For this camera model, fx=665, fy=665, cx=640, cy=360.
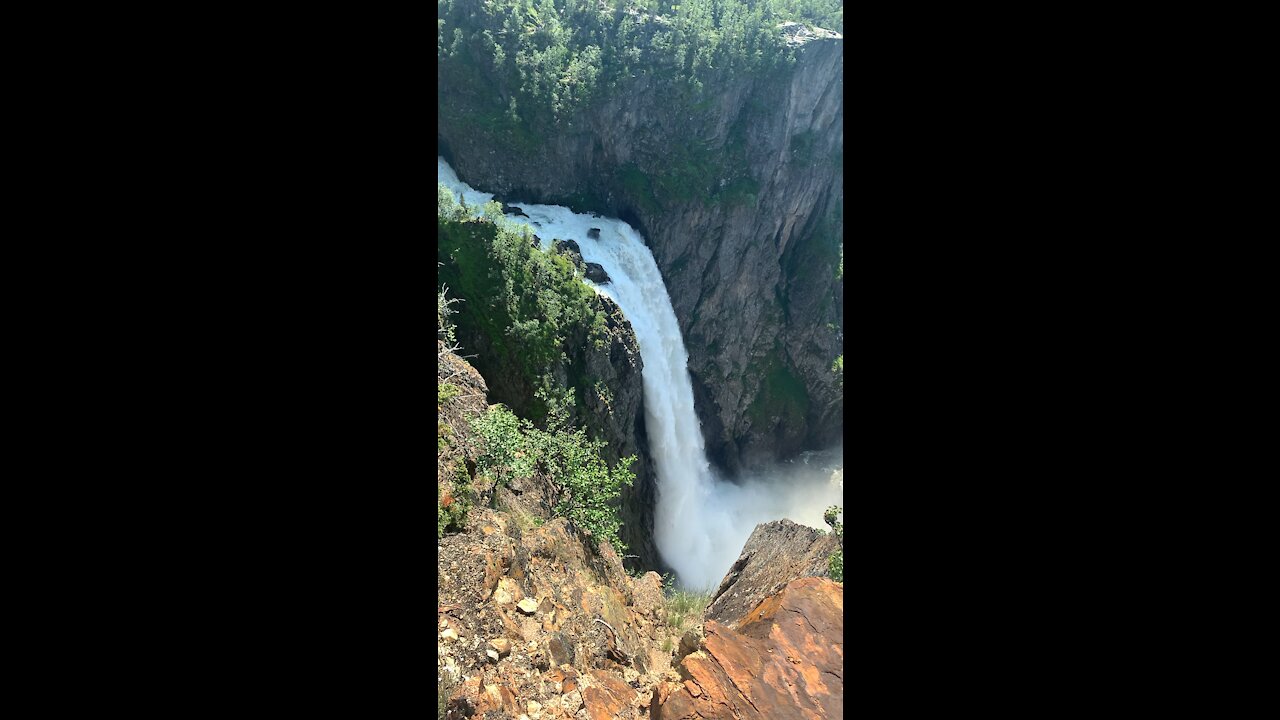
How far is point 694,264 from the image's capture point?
31.6 meters

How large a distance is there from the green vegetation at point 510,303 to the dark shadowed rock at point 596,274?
3712 mm

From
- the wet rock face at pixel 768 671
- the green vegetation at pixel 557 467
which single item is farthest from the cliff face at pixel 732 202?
the wet rock face at pixel 768 671

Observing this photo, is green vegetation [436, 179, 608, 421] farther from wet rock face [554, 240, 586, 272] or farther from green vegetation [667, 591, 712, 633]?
green vegetation [667, 591, 712, 633]

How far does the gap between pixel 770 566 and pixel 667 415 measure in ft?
49.0

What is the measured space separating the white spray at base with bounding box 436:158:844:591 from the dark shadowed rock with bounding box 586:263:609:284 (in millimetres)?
330

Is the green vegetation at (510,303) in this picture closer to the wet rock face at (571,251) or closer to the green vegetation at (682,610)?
the wet rock face at (571,251)

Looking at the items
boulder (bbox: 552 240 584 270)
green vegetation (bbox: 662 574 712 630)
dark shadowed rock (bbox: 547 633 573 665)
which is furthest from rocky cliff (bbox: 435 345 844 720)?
boulder (bbox: 552 240 584 270)

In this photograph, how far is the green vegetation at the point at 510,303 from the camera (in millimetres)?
17344

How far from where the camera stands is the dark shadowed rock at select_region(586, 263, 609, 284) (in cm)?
2425
